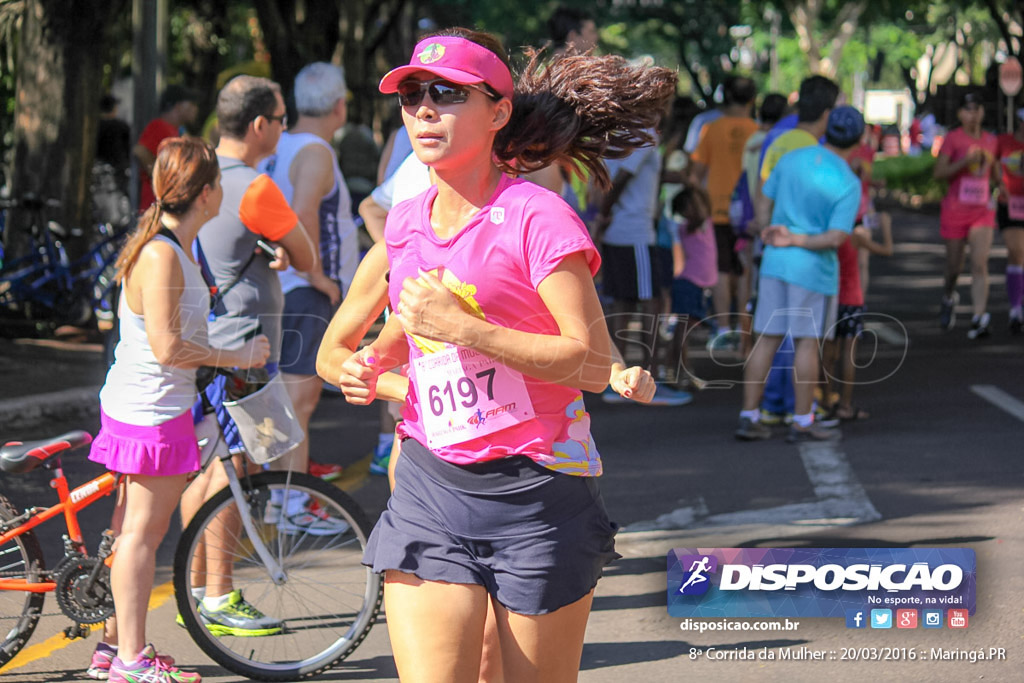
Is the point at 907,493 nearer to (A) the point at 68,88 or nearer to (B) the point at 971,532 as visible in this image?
(B) the point at 971,532

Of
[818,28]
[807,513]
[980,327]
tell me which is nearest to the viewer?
[807,513]

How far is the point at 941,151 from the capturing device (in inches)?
492

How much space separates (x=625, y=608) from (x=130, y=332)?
2.15 metres

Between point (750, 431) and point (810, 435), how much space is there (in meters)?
0.35

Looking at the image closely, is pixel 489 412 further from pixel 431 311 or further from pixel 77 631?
pixel 77 631

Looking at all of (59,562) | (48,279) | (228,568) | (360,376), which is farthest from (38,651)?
(48,279)

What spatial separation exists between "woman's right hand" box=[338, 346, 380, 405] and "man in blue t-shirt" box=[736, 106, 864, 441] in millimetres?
5142

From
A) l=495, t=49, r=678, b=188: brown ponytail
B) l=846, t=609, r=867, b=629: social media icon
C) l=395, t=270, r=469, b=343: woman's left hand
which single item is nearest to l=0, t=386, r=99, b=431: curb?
l=846, t=609, r=867, b=629: social media icon

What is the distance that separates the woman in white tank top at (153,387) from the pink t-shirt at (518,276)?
4.94 feet

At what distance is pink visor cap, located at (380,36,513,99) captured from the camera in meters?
3.00

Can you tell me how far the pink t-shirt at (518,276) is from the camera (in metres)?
2.97

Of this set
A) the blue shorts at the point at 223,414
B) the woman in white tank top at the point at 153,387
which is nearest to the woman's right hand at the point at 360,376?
the woman in white tank top at the point at 153,387

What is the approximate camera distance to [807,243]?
782 cm

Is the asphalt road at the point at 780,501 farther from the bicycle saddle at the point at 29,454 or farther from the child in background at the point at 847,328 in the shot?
the bicycle saddle at the point at 29,454
